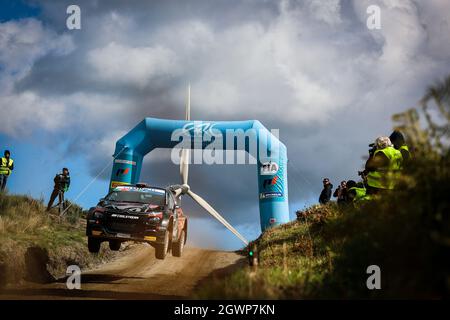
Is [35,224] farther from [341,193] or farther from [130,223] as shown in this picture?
[341,193]

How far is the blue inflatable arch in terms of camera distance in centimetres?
2127

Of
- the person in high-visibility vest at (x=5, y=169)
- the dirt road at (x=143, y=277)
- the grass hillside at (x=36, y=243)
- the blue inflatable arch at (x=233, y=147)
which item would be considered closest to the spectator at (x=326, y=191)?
the blue inflatable arch at (x=233, y=147)

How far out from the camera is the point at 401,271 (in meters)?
5.11

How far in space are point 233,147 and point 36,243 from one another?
1095 cm

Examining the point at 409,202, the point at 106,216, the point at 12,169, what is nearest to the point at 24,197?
the point at 12,169

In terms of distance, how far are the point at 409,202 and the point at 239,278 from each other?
2.66 meters

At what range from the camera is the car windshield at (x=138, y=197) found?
39.2ft

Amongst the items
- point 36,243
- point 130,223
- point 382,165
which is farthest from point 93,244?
point 382,165

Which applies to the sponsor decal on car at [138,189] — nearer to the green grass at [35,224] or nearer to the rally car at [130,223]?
the rally car at [130,223]

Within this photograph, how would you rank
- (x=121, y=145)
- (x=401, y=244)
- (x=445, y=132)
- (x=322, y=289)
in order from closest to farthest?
1. (x=401, y=244)
2. (x=445, y=132)
3. (x=322, y=289)
4. (x=121, y=145)

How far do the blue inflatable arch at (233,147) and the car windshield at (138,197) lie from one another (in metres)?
9.11

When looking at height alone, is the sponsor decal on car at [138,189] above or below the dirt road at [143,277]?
above

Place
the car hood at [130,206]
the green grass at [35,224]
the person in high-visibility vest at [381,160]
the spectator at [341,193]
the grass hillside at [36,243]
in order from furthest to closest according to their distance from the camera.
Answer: the spectator at [341,193], the green grass at [35,224], the grass hillside at [36,243], the car hood at [130,206], the person in high-visibility vest at [381,160]

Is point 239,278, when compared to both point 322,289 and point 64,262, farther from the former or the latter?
point 64,262
